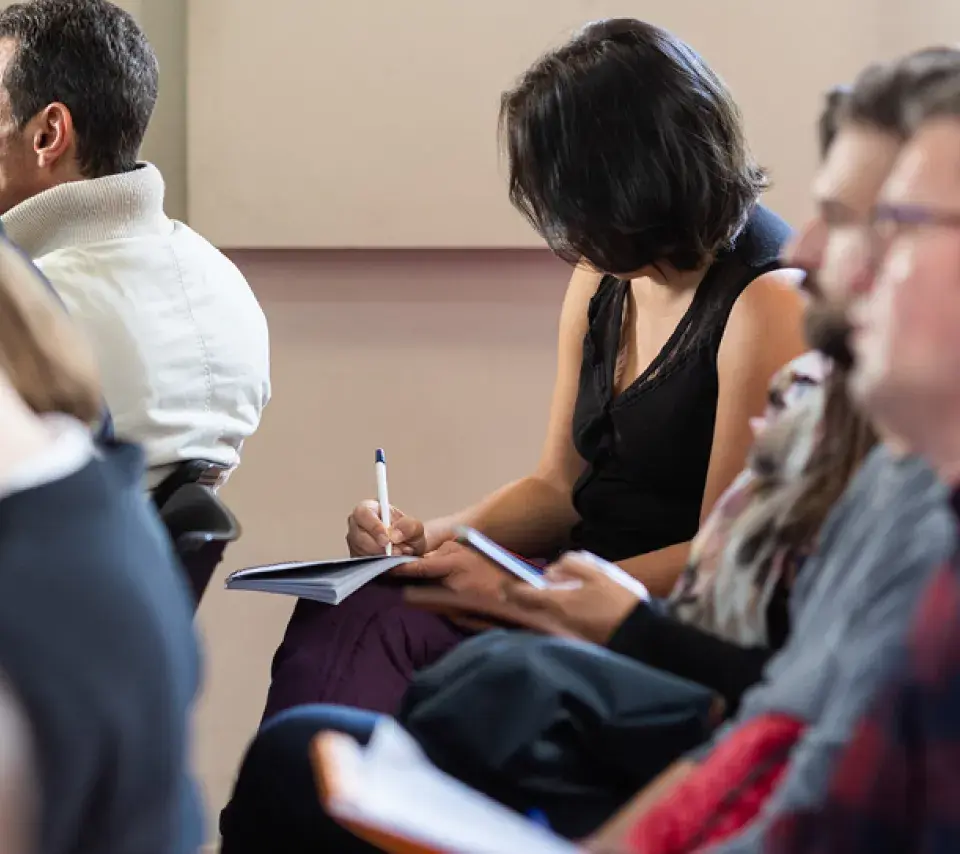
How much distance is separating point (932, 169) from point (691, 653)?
0.38 m

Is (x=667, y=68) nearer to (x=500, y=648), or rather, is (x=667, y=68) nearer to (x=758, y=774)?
(x=500, y=648)

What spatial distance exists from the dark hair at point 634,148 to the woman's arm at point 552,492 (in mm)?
298

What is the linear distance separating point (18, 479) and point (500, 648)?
0.39 metres

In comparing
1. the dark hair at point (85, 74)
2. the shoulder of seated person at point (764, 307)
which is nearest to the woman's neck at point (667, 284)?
the shoulder of seated person at point (764, 307)

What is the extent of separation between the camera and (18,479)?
2.38 feet

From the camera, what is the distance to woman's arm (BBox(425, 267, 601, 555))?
177 centimetres

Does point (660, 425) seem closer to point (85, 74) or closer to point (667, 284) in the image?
point (667, 284)

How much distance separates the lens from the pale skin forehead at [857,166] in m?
Result: 0.78

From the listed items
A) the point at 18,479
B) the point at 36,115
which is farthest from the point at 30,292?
the point at 36,115

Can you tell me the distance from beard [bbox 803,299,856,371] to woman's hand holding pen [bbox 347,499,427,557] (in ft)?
2.98

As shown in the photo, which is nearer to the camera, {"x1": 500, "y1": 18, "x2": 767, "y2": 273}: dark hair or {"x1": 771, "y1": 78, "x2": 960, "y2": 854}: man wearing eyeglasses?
{"x1": 771, "y1": 78, "x2": 960, "y2": 854}: man wearing eyeglasses

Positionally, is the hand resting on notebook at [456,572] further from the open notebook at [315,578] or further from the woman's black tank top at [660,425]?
the woman's black tank top at [660,425]

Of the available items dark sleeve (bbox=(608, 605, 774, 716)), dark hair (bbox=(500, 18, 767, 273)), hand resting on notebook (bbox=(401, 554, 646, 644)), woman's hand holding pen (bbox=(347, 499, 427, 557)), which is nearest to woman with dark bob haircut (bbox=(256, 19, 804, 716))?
dark hair (bbox=(500, 18, 767, 273))

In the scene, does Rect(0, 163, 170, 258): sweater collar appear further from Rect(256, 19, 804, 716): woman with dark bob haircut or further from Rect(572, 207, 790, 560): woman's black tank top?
Rect(572, 207, 790, 560): woman's black tank top
